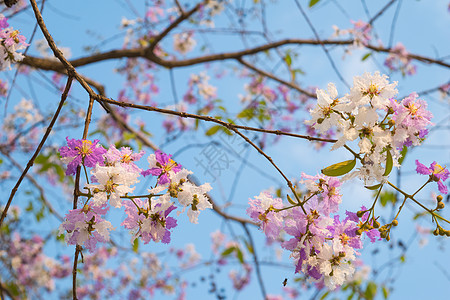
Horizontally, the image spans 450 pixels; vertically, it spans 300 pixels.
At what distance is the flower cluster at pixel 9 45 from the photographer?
4.61 feet

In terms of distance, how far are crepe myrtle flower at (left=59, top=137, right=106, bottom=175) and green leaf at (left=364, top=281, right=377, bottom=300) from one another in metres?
2.37

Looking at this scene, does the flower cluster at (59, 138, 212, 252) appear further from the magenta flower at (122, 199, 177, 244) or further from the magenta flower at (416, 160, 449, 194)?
the magenta flower at (416, 160, 449, 194)

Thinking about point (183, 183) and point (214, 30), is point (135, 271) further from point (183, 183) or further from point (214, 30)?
point (183, 183)

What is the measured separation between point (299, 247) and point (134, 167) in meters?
0.45

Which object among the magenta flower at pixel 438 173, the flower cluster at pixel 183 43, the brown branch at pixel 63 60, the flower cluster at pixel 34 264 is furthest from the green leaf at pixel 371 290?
the flower cluster at pixel 34 264

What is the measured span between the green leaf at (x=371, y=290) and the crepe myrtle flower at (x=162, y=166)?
89.8 inches

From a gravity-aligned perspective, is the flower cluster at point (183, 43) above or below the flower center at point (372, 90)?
above

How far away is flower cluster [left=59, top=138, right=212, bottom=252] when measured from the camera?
33.0 inches

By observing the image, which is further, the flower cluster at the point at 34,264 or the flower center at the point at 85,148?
the flower cluster at the point at 34,264

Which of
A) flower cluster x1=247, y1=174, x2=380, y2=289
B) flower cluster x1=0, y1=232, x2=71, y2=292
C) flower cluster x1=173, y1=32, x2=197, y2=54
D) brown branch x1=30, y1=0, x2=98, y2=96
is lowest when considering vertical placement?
flower cluster x1=247, y1=174, x2=380, y2=289

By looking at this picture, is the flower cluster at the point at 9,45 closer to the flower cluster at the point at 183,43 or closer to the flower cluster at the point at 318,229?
the flower cluster at the point at 318,229

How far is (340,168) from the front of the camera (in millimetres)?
826

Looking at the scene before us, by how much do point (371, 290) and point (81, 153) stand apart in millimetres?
2529

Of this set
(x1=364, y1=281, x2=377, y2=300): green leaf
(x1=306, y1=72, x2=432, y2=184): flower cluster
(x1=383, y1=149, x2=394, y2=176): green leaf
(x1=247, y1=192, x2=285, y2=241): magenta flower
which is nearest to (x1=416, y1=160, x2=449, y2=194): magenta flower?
(x1=306, y1=72, x2=432, y2=184): flower cluster
